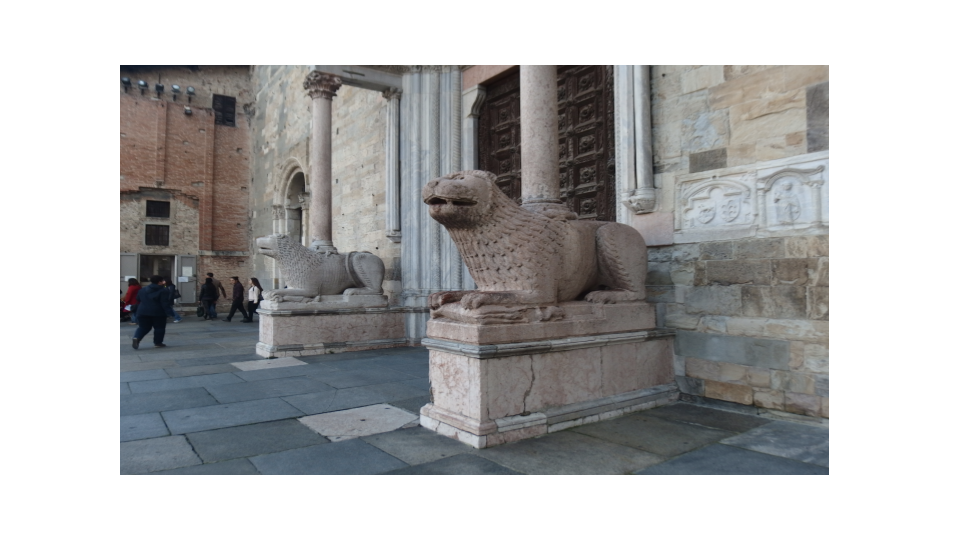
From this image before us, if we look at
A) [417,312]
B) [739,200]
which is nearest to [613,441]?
[739,200]

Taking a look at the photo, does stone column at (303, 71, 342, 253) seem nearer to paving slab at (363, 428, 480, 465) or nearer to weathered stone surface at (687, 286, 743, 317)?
paving slab at (363, 428, 480, 465)

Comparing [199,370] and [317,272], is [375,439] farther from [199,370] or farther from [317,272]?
[317,272]

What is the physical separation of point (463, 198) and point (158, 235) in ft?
51.3

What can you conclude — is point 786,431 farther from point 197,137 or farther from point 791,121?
point 197,137

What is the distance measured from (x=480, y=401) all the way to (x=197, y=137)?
16867 millimetres

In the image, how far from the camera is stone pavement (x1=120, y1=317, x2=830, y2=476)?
2.48m

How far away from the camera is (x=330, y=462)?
254 cm

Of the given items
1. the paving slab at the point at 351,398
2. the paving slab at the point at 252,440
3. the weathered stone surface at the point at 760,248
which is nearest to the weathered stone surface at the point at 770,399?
the weathered stone surface at the point at 760,248

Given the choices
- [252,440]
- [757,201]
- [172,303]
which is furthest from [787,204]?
[172,303]

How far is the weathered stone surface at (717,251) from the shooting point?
3693 mm

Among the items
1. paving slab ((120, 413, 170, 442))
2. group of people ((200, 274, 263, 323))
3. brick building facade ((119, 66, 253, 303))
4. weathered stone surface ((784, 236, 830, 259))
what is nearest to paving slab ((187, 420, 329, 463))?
paving slab ((120, 413, 170, 442))

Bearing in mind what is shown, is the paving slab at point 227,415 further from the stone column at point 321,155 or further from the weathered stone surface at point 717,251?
the stone column at point 321,155

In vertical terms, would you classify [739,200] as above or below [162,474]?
above

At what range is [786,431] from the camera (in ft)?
10.2
